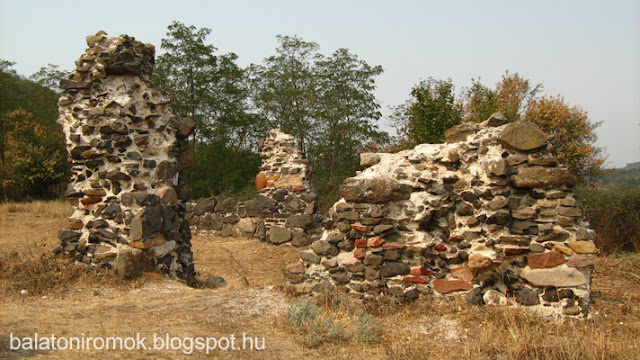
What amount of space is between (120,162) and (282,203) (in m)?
5.90

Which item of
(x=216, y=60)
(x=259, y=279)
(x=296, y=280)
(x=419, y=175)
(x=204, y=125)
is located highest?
(x=216, y=60)

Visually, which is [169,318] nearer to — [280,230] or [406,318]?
[406,318]

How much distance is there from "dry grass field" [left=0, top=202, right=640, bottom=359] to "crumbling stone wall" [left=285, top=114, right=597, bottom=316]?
270 millimetres

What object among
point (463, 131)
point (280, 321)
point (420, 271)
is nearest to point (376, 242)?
point (420, 271)

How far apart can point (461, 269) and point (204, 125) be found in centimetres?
1867

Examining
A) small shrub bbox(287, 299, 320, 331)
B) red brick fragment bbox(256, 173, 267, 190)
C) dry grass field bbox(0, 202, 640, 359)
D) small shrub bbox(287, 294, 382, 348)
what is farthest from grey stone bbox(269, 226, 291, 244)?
small shrub bbox(287, 299, 320, 331)

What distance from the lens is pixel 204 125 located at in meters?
21.7

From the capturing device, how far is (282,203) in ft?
38.1

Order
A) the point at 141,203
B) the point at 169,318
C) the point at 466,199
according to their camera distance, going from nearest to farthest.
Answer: the point at 169,318
the point at 466,199
the point at 141,203

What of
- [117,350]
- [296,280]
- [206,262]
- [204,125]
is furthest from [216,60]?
[117,350]

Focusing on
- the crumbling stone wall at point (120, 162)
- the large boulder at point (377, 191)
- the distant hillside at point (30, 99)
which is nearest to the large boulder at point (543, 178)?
the large boulder at point (377, 191)

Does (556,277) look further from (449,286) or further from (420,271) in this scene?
(420,271)

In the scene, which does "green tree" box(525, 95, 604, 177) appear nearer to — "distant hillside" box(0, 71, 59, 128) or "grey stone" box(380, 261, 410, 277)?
"grey stone" box(380, 261, 410, 277)

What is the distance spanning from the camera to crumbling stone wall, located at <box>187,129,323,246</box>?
446 inches
